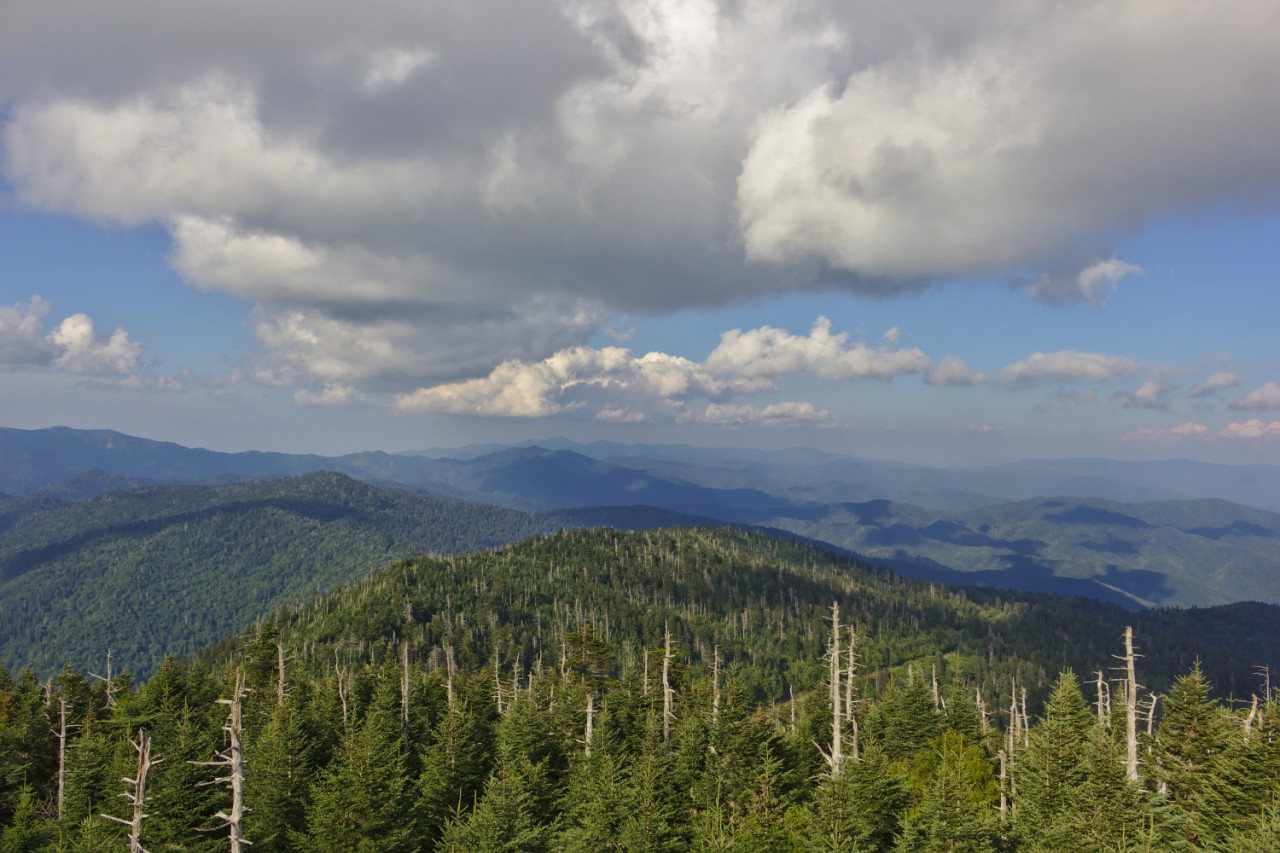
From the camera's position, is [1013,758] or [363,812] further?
[1013,758]

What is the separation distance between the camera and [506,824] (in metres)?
30.9

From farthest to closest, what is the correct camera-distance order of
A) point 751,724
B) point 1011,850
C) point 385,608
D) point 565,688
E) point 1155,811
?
point 385,608 < point 565,688 < point 751,724 < point 1011,850 < point 1155,811

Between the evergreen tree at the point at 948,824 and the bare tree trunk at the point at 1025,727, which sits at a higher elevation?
the evergreen tree at the point at 948,824

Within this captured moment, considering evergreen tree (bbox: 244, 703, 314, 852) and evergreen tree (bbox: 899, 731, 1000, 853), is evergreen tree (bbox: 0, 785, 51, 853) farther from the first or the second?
evergreen tree (bbox: 899, 731, 1000, 853)

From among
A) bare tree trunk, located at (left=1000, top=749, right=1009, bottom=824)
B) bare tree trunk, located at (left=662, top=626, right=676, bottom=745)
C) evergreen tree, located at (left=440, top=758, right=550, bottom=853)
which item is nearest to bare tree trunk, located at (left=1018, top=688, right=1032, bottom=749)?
bare tree trunk, located at (left=1000, top=749, right=1009, bottom=824)

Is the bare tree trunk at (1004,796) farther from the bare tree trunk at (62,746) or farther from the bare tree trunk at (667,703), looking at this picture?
the bare tree trunk at (62,746)

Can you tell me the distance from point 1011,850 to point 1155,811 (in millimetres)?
6533

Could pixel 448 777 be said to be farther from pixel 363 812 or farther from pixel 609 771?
pixel 609 771

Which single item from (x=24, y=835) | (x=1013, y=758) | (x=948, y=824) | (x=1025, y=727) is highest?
(x=948, y=824)

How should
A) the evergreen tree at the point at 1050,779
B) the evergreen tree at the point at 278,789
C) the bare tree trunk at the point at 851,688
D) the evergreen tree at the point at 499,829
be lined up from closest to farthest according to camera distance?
the evergreen tree at the point at 1050,779 < the evergreen tree at the point at 499,829 < the evergreen tree at the point at 278,789 < the bare tree trunk at the point at 851,688

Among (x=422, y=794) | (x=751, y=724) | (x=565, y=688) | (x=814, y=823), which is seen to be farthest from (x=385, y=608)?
(x=814, y=823)

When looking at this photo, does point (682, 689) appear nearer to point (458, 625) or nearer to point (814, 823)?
point (814, 823)

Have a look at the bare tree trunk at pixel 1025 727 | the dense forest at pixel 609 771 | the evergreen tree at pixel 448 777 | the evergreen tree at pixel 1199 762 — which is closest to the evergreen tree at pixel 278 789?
the dense forest at pixel 609 771

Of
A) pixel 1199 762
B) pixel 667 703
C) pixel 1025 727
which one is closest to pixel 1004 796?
pixel 1199 762
